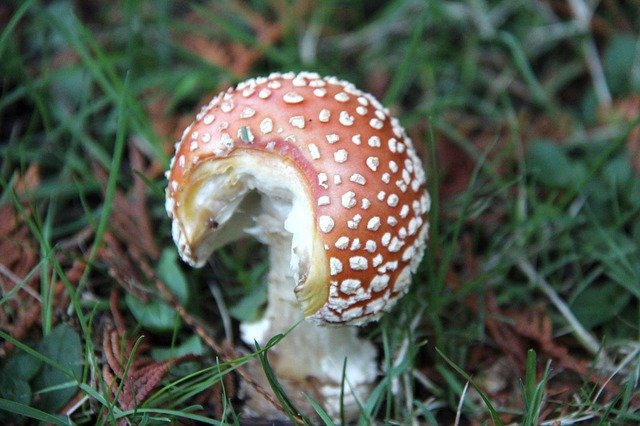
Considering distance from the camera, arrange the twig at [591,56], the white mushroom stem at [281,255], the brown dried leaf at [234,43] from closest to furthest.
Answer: the white mushroom stem at [281,255], the brown dried leaf at [234,43], the twig at [591,56]

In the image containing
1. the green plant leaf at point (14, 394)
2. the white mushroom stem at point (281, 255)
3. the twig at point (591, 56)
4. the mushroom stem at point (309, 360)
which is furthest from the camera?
the twig at point (591, 56)

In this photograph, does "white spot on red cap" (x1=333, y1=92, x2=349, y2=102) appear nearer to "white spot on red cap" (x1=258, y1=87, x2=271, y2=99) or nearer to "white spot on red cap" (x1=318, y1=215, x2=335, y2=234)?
"white spot on red cap" (x1=258, y1=87, x2=271, y2=99)

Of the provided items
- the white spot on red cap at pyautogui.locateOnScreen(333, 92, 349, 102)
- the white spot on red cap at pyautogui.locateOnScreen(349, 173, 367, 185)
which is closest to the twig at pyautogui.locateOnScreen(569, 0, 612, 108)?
the white spot on red cap at pyautogui.locateOnScreen(333, 92, 349, 102)

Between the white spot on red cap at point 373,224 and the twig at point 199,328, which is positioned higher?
the white spot on red cap at point 373,224

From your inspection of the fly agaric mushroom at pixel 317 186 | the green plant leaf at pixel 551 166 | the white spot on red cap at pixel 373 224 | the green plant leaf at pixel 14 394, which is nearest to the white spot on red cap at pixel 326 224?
the fly agaric mushroom at pixel 317 186

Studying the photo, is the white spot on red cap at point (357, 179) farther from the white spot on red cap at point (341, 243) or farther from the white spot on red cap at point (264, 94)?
the white spot on red cap at point (264, 94)

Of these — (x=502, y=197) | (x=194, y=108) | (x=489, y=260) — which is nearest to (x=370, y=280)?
(x=489, y=260)

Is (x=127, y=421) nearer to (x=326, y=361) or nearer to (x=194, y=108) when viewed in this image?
(x=326, y=361)
